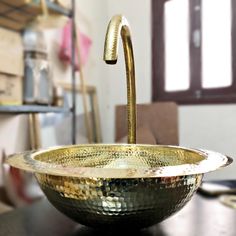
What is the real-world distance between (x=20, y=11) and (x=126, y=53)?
1019 millimetres

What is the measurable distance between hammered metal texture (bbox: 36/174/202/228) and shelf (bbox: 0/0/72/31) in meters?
1.06

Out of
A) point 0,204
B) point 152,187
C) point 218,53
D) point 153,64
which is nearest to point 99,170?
point 152,187

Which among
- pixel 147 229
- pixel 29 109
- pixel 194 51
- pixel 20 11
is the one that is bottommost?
pixel 147 229

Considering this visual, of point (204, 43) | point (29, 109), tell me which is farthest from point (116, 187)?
point (204, 43)

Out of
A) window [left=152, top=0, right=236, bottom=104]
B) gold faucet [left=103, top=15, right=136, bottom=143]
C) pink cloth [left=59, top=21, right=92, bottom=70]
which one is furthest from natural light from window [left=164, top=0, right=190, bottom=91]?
gold faucet [left=103, top=15, right=136, bottom=143]

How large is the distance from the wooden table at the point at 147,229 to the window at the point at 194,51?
1007 mm

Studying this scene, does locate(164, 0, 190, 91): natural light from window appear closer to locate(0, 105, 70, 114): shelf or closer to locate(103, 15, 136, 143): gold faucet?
locate(0, 105, 70, 114): shelf

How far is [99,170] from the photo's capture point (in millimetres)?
259

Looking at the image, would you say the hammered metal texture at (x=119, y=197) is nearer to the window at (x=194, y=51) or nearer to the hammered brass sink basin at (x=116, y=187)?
the hammered brass sink basin at (x=116, y=187)

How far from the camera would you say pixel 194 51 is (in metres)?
1.62

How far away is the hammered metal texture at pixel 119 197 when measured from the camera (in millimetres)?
269

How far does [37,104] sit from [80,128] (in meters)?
0.46

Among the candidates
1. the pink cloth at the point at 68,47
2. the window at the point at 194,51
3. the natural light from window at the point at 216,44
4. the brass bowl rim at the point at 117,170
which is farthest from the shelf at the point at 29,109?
the brass bowl rim at the point at 117,170

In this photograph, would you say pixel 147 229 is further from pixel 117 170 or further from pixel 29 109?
pixel 29 109
